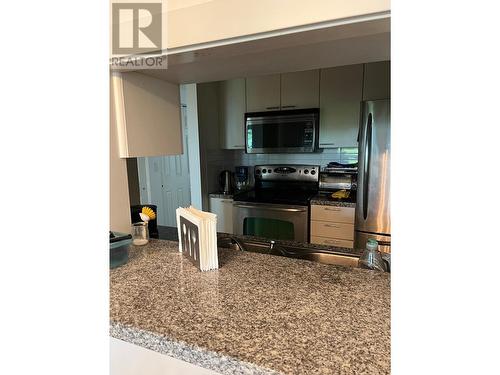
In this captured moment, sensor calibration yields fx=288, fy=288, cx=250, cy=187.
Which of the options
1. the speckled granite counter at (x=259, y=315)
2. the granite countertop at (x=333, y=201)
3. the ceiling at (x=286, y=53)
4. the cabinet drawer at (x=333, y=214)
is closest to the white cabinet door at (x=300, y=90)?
the granite countertop at (x=333, y=201)

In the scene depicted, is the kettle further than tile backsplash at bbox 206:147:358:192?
Yes

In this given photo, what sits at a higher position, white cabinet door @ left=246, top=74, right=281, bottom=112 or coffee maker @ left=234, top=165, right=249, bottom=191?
white cabinet door @ left=246, top=74, right=281, bottom=112

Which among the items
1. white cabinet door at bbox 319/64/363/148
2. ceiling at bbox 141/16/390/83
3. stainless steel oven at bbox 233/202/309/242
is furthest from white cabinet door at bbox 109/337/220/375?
white cabinet door at bbox 319/64/363/148

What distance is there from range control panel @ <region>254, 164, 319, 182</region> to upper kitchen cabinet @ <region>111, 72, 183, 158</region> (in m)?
1.97

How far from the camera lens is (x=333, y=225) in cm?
264

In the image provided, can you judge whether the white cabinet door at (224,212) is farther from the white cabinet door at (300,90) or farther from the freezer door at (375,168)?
the freezer door at (375,168)

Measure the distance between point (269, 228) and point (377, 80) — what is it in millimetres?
1727

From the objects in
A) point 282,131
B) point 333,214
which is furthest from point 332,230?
point 282,131

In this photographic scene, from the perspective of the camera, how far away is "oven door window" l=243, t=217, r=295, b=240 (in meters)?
2.80

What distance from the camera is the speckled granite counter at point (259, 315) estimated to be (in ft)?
1.90

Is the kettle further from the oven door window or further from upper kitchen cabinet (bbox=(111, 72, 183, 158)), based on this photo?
upper kitchen cabinet (bbox=(111, 72, 183, 158))

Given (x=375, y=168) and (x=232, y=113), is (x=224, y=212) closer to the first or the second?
(x=232, y=113)

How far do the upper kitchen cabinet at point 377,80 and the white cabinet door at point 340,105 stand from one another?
55 millimetres
